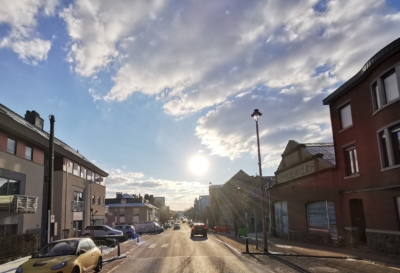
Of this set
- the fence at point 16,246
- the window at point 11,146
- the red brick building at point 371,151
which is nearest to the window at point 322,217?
the red brick building at point 371,151

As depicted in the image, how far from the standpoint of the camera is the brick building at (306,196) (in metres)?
22.3

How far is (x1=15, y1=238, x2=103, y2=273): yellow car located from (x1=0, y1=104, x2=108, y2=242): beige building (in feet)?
21.0

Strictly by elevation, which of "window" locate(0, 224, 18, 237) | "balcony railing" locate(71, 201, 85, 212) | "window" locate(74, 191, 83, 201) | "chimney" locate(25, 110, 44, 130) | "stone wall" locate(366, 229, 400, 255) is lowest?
"stone wall" locate(366, 229, 400, 255)

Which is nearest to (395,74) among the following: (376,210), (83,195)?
(376,210)

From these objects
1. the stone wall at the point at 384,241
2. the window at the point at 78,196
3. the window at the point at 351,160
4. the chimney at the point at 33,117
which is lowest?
the stone wall at the point at 384,241

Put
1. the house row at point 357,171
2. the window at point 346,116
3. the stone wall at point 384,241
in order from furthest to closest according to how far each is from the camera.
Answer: the window at point 346,116
the house row at point 357,171
the stone wall at point 384,241

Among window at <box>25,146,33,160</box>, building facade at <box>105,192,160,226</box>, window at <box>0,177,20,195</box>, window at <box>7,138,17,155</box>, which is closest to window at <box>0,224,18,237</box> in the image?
Answer: window at <box>0,177,20,195</box>

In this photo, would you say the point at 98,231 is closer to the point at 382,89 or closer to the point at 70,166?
the point at 70,166

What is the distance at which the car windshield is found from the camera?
11.4m

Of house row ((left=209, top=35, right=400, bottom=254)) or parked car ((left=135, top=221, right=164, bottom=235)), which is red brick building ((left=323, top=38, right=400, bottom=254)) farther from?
parked car ((left=135, top=221, right=164, bottom=235))

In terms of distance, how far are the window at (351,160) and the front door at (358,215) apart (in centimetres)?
183

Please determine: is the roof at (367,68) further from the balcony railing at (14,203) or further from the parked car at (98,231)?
the parked car at (98,231)

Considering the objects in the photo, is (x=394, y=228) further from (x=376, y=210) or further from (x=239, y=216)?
(x=239, y=216)

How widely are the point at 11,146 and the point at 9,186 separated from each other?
274 cm
